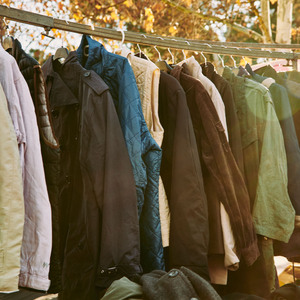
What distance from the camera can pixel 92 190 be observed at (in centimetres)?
166

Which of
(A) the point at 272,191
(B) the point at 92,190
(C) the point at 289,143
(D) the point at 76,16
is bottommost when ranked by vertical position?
(A) the point at 272,191

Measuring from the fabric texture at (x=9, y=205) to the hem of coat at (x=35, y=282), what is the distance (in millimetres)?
121

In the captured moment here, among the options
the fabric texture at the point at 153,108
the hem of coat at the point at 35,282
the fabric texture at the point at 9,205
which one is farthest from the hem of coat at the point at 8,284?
the fabric texture at the point at 153,108

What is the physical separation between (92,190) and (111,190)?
0.10 m

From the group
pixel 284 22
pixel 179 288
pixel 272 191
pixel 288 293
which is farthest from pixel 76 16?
pixel 179 288

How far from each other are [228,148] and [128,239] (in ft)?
2.44

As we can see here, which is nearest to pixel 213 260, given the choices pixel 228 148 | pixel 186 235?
pixel 186 235

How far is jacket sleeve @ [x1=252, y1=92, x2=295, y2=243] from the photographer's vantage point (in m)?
2.09

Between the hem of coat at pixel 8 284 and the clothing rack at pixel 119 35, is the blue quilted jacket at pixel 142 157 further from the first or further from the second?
the hem of coat at pixel 8 284

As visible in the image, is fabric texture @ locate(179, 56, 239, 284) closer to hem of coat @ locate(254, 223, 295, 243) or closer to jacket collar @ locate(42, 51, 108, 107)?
hem of coat @ locate(254, 223, 295, 243)

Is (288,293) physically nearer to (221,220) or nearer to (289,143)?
(221,220)

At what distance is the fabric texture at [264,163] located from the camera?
6.88 feet

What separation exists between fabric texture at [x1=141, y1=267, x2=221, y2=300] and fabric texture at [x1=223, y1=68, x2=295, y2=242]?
80 centimetres

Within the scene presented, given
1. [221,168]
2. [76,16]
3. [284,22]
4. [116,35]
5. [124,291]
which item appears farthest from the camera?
[76,16]
